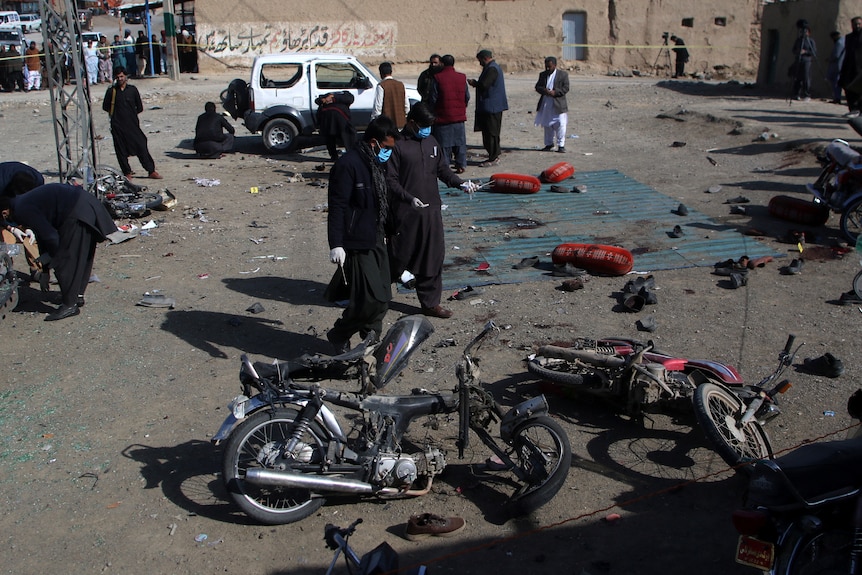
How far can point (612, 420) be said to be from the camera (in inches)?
214

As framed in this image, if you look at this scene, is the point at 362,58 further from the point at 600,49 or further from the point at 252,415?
the point at 252,415

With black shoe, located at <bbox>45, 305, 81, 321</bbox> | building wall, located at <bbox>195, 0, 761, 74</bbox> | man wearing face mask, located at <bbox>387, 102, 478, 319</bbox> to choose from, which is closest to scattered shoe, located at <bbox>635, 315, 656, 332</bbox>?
man wearing face mask, located at <bbox>387, 102, 478, 319</bbox>

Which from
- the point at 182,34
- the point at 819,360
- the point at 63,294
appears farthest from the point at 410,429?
the point at 182,34

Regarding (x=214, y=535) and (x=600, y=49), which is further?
(x=600, y=49)

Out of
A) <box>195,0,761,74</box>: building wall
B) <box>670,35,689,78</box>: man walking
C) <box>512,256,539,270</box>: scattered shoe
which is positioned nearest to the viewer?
<box>512,256,539,270</box>: scattered shoe

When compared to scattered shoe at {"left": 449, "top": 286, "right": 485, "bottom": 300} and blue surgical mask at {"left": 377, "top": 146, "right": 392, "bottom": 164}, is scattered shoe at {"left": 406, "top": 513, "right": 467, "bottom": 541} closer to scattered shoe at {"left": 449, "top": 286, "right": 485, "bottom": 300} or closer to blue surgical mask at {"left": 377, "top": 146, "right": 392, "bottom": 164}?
blue surgical mask at {"left": 377, "top": 146, "right": 392, "bottom": 164}

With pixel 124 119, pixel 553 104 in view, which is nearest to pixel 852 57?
pixel 553 104

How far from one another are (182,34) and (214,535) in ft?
93.2

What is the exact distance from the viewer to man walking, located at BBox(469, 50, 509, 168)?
43.6ft

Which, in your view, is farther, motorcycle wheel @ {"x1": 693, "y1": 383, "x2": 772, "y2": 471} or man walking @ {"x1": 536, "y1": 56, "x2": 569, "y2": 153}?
man walking @ {"x1": 536, "y1": 56, "x2": 569, "y2": 153}

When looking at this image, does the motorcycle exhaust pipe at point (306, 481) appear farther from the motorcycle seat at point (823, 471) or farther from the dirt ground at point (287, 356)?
the motorcycle seat at point (823, 471)

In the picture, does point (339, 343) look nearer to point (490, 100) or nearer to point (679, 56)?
point (490, 100)

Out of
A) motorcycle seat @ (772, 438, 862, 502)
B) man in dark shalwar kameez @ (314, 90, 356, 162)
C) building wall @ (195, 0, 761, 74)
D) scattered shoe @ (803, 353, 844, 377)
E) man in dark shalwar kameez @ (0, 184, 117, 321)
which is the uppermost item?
building wall @ (195, 0, 761, 74)

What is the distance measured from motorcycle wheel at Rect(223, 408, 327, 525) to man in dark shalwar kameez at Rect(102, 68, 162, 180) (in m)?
9.92
